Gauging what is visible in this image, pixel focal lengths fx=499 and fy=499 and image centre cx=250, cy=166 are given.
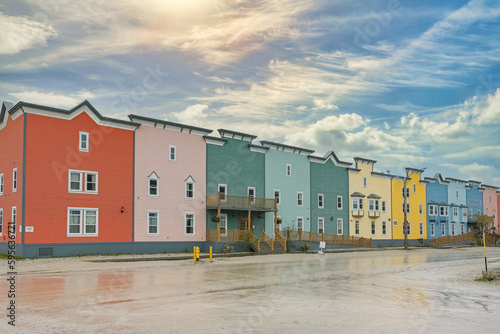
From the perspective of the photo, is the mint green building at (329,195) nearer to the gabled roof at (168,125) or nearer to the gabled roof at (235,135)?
the gabled roof at (235,135)

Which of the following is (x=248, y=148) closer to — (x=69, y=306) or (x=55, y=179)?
(x=55, y=179)

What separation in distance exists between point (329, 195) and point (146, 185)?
23.5 meters

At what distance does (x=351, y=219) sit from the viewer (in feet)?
186

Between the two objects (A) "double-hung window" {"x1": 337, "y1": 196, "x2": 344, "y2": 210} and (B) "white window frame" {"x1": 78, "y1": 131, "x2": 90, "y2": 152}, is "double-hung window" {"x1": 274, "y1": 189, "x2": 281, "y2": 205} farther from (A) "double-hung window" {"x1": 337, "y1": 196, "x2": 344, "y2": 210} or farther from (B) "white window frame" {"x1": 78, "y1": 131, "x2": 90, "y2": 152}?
(B) "white window frame" {"x1": 78, "y1": 131, "x2": 90, "y2": 152}

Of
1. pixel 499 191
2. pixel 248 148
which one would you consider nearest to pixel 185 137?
pixel 248 148

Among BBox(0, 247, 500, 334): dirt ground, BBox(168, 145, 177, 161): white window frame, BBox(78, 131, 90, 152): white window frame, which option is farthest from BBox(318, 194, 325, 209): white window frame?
BBox(0, 247, 500, 334): dirt ground

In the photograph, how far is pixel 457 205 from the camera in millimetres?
77000

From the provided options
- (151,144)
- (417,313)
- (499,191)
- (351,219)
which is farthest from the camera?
(499,191)

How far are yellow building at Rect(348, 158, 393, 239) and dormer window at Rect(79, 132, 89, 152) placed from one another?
3242 cm

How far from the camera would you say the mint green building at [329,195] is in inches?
2055

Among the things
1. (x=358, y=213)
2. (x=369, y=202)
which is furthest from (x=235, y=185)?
(x=369, y=202)

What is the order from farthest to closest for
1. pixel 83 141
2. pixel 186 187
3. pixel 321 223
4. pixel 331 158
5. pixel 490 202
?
pixel 490 202, pixel 331 158, pixel 321 223, pixel 186 187, pixel 83 141

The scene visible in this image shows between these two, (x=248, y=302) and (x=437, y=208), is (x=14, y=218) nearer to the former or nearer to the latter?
(x=248, y=302)

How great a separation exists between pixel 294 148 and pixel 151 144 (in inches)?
659
